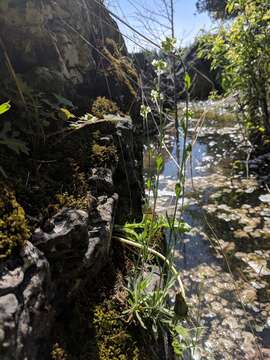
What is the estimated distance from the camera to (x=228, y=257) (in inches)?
118

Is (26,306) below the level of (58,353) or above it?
above

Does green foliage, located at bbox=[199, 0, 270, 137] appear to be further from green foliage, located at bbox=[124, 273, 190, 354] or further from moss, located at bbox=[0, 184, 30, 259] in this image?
moss, located at bbox=[0, 184, 30, 259]

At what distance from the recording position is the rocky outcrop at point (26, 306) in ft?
2.90

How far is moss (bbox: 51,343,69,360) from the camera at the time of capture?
44.4 inches

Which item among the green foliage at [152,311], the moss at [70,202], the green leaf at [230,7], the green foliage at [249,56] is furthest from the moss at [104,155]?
the green leaf at [230,7]

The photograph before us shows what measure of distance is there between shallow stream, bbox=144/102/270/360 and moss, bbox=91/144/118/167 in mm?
263

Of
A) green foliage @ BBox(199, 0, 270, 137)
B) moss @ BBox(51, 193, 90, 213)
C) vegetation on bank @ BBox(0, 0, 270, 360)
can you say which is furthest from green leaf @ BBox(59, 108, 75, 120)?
green foliage @ BBox(199, 0, 270, 137)

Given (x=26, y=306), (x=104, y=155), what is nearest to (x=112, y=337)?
(x=26, y=306)

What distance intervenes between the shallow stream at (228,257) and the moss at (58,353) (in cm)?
70

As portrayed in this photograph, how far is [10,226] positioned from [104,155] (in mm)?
999

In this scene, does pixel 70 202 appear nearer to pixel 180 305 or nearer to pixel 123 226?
pixel 123 226

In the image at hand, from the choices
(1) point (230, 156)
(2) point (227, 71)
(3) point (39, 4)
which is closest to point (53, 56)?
(3) point (39, 4)

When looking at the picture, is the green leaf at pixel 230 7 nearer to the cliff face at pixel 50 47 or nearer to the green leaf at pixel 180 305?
the cliff face at pixel 50 47

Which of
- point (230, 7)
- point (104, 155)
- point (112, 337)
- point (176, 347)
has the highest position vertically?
point (230, 7)
